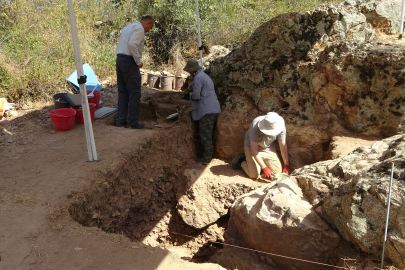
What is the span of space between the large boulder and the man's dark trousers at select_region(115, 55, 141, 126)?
2.86m

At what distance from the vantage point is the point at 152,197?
4.99m

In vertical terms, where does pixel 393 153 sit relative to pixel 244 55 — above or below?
below

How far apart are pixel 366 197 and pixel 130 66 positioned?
4.18 m

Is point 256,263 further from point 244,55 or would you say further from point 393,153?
point 244,55

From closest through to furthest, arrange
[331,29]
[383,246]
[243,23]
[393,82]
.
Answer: [383,246] → [393,82] → [331,29] → [243,23]

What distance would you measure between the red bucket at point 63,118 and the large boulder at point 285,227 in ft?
11.5

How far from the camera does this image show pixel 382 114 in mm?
4852

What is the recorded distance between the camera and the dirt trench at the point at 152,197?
3.91m

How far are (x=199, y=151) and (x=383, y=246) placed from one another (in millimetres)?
4352

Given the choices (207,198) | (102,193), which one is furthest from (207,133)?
(102,193)

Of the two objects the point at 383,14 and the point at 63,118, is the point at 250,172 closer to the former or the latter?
the point at 63,118

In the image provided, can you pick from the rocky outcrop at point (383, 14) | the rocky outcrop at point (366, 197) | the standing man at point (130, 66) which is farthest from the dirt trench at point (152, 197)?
the rocky outcrop at point (383, 14)

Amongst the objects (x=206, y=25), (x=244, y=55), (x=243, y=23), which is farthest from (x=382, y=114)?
(x=206, y=25)

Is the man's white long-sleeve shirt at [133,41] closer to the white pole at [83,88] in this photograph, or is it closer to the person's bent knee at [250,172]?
the white pole at [83,88]
